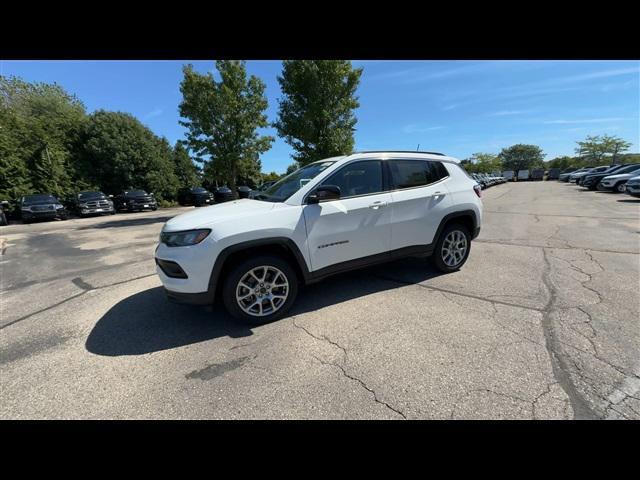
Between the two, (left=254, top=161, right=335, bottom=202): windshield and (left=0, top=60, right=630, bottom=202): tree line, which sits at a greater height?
(left=0, top=60, right=630, bottom=202): tree line

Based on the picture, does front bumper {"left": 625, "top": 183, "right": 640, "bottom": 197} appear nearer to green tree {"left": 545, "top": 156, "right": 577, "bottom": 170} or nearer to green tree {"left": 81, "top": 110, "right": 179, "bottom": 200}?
green tree {"left": 81, "top": 110, "right": 179, "bottom": 200}

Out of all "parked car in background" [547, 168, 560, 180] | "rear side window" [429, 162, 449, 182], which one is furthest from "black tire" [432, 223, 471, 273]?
"parked car in background" [547, 168, 560, 180]

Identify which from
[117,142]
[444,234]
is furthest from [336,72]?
[117,142]

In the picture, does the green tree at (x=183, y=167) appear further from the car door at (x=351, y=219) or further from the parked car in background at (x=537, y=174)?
the parked car in background at (x=537, y=174)

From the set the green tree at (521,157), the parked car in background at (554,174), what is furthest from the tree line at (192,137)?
the green tree at (521,157)

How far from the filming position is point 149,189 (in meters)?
24.6

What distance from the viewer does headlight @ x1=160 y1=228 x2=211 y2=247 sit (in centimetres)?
282

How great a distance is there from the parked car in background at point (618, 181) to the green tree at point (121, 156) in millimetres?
33277

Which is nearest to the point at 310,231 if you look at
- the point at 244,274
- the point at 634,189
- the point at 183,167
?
the point at 244,274

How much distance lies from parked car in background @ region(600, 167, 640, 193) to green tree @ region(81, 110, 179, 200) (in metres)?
33.3
